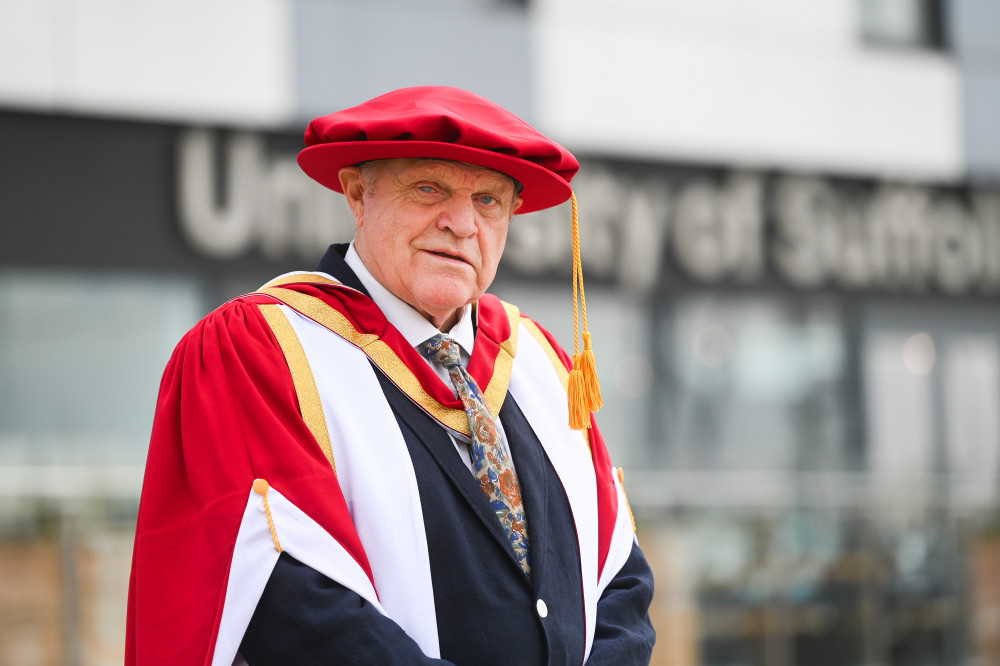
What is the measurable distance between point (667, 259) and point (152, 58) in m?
3.26

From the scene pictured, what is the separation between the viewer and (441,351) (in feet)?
6.88

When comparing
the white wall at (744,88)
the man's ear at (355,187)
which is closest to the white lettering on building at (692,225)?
the white wall at (744,88)

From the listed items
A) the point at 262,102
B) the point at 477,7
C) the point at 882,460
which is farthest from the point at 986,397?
the point at 262,102

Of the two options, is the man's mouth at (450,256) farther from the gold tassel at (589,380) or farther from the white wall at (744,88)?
the white wall at (744,88)

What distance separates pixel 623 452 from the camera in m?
7.58

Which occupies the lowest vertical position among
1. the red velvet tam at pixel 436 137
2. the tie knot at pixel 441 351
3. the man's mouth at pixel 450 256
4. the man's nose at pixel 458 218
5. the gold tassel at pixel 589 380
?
the gold tassel at pixel 589 380

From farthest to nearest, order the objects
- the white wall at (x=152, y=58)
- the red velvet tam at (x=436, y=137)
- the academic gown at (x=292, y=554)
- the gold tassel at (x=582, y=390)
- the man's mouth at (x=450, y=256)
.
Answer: the white wall at (x=152, y=58)
the gold tassel at (x=582, y=390)
the man's mouth at (x=450, y=256)
the red velvet tam at (x=436, y=137)
the academic gown at (x=292, y=554)

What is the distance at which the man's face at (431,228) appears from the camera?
2.02 m

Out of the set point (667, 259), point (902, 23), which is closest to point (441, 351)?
point (667, 259)

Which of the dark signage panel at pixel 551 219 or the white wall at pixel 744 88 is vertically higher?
the white wall at pixel 744 88

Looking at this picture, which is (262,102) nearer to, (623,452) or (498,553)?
(623,452)

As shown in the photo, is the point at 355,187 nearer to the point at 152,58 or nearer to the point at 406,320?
the point at 406,320

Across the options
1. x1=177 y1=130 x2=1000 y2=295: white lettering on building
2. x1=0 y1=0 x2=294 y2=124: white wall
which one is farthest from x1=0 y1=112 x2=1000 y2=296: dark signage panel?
x1=0 y1=0 x2=294 y2=124: white wall

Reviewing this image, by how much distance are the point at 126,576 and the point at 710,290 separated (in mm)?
4074
